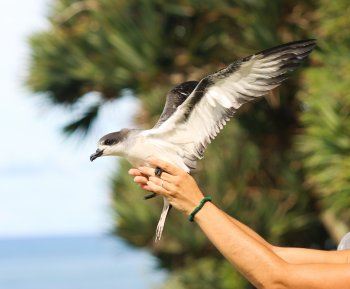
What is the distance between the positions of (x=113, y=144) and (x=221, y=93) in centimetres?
37

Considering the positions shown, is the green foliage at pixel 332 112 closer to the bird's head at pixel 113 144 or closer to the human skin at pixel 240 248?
the human skin at pixel 240 248

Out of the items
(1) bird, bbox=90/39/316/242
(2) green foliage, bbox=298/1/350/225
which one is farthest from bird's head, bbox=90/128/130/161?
(2) green foliage, bbox=298/1/350/225

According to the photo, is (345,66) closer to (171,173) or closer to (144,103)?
(144,103)

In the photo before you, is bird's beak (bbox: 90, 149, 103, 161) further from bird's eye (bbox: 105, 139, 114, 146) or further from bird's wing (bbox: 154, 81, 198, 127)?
bird's wing (bbox: 154, 81, 198, 127)

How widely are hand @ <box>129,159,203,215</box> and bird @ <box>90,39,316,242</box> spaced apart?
2cm

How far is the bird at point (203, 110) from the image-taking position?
111 inches

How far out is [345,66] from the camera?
602 cm

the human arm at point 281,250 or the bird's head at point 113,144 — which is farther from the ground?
the bird's head at point 113,144

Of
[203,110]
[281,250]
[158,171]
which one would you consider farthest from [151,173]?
[281,250]

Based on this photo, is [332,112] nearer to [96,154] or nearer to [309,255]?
[309,255]

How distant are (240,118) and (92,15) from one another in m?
1.44

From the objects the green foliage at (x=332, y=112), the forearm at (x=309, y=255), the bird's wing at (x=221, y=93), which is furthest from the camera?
the green foliage at (x=332, y=112)

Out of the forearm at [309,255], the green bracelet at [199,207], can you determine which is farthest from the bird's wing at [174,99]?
the forearm at [309,255]

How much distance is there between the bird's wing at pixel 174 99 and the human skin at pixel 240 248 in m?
0.19
